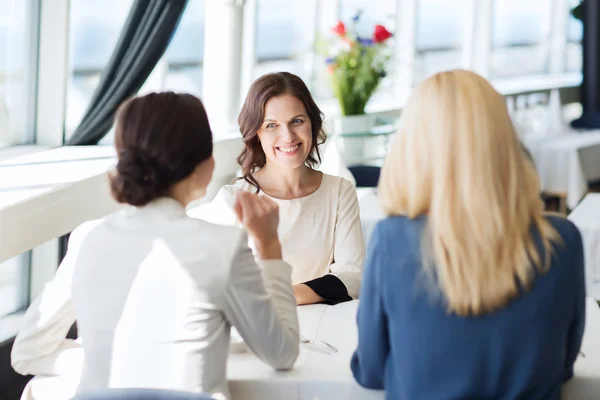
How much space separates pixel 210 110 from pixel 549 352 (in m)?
3.57

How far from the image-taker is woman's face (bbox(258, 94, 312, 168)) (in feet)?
8.70

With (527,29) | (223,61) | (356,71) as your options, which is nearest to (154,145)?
(223,61)

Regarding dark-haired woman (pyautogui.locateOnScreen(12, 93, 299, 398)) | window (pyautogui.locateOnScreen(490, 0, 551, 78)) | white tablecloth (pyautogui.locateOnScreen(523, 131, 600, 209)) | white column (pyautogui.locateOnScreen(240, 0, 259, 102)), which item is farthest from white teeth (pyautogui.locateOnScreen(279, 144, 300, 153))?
window (pyautogui.locateOnScreen(490, 0, 551, 78))

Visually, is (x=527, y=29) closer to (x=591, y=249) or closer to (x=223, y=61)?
(x=223, y=61)

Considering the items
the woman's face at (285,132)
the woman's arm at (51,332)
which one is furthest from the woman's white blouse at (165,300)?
the woman's face at (285,132)

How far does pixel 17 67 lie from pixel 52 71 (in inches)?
5.9

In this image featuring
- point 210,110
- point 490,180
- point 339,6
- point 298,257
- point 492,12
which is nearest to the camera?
point 490,180

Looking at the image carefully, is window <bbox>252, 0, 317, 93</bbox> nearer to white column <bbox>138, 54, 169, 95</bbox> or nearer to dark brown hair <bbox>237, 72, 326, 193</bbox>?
white column <bbox>138, 54, 169, 95</bbox>

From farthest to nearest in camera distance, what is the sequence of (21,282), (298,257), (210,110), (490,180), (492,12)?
(492,12), (210,110), (21,282), (298,257), (490,180)

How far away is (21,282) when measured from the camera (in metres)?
3.54

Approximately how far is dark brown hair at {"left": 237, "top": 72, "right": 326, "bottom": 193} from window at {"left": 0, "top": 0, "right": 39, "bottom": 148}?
138 centimetres

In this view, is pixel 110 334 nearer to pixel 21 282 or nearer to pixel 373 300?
pixel 373 300

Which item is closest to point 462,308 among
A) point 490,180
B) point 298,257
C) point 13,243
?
point 490,180

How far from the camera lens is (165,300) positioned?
159 centimetres
